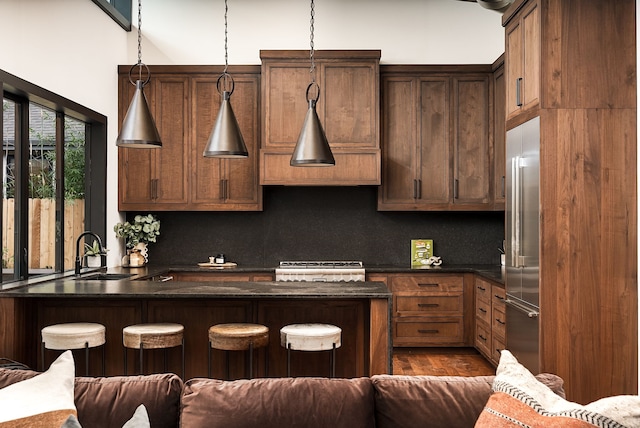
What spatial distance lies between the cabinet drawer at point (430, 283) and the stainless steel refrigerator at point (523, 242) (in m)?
1.45

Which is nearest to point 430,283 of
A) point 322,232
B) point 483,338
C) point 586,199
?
point 483,338

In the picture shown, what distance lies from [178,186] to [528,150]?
346 cm

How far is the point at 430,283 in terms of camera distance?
5957 mm

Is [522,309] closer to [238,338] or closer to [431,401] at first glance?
[238,338]

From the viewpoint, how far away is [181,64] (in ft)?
20.9

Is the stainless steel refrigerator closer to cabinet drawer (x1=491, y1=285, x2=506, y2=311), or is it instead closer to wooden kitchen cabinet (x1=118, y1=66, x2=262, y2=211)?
cabinet drawer (x1=491, y1=285, x2=506, y2=311)

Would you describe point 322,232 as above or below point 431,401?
above

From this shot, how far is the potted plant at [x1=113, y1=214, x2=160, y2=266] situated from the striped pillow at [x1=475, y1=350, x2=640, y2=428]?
476cm

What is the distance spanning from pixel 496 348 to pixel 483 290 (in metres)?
0.60

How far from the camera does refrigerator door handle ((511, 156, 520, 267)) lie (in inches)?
167

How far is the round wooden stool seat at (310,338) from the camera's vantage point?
11.4 ft

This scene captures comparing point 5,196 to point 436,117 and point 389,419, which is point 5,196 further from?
point 436,117

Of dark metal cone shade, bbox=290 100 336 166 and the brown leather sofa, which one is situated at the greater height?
dark metal cone shade, bbox=290 100 336 166

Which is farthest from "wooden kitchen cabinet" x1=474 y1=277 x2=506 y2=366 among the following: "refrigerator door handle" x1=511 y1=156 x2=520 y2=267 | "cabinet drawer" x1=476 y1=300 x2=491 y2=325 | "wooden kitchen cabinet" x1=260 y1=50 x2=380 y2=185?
"wooden kitchen cabinet" x1=260 y1=50 x2=380 y2=185
